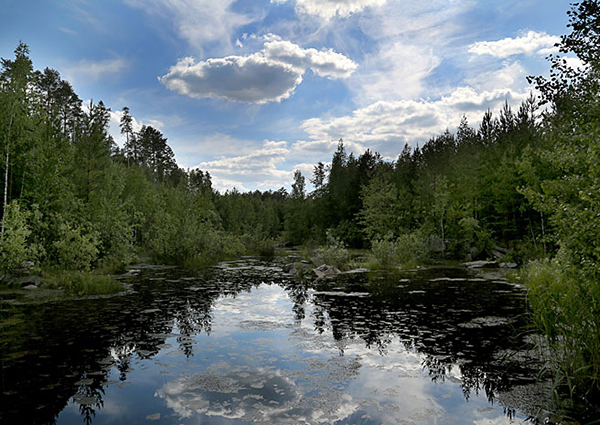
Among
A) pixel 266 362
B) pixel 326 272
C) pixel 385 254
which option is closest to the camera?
pixel 266 362

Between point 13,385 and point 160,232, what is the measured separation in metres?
26.0

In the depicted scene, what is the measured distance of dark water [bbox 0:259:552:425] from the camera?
219 inches

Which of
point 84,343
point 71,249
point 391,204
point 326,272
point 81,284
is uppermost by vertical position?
point 391,204

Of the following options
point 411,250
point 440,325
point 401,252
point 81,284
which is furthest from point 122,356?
point 411,250

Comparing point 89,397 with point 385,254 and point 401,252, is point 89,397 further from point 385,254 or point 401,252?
point 401,252

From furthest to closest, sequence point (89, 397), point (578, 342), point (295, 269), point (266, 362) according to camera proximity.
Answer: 1. point (295, 269)
2. point (266, 362)
3. point (89, 397)
4. point (578, 342)

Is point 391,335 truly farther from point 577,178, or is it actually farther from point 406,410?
point 577,178

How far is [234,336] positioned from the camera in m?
9.91

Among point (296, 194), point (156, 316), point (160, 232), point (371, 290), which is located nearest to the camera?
point (156, 316)

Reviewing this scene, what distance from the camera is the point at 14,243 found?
14.8m

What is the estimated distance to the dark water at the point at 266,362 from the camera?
5.57m

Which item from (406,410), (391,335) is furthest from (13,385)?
(391,335)

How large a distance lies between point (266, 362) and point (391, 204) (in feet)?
137

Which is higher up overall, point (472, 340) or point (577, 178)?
point (577, 178)
